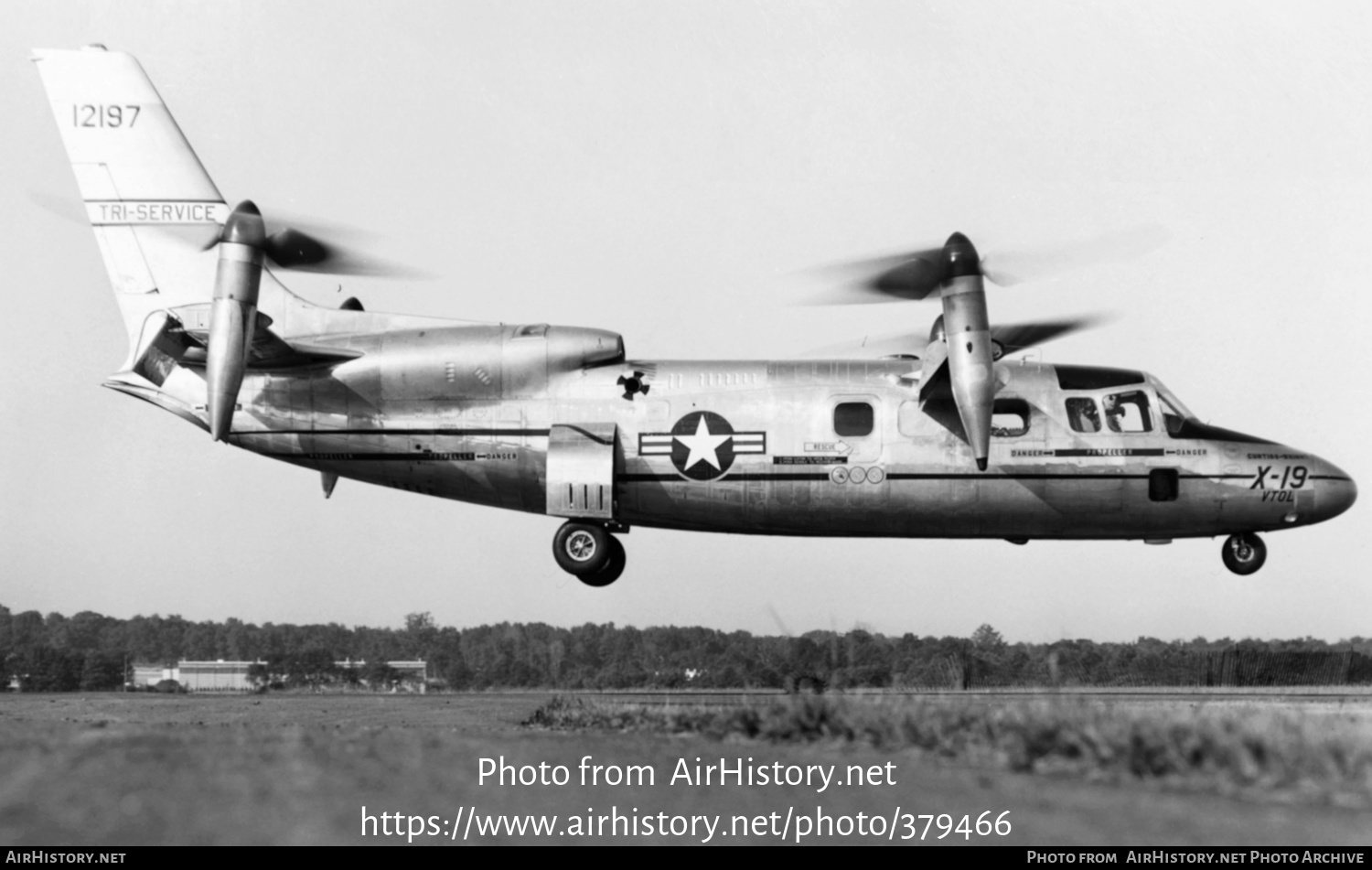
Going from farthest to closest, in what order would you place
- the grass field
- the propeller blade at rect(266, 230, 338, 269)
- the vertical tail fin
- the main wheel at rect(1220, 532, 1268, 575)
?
the vertical tail fin → the main wheel at rect(1220, 532, 1268, 575) → the propeller blade at rect(266, 230, 338, 269) → the grass field

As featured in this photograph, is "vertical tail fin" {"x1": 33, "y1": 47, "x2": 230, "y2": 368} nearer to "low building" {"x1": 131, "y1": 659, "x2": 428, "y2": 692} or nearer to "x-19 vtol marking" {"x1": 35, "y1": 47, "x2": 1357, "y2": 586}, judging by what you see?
"x-19 vtol marking" {"x1": 35, "y1": 47, "x2": 1357, "y2": 586}

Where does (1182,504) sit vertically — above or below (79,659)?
above

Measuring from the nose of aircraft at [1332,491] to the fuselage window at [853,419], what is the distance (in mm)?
8999

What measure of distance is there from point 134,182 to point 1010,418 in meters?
18.6

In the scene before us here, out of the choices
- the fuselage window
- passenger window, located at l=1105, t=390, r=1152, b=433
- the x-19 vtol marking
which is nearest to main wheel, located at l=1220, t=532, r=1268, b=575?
the x-19 vtol marking

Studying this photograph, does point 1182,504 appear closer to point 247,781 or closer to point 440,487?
point 440,487

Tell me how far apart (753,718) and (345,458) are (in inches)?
621

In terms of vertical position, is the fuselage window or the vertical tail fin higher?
the vertical tail fin

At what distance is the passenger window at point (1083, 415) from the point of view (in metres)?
26.4

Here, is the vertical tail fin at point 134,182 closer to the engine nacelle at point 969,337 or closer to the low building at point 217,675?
the low building at point 217,675

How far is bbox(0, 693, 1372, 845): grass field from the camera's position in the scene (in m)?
8.48

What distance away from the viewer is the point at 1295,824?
27.9 feet

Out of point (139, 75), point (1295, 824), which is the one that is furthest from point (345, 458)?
point (1295, 824)

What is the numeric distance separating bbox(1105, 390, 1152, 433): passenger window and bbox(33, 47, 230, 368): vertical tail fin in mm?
18480
